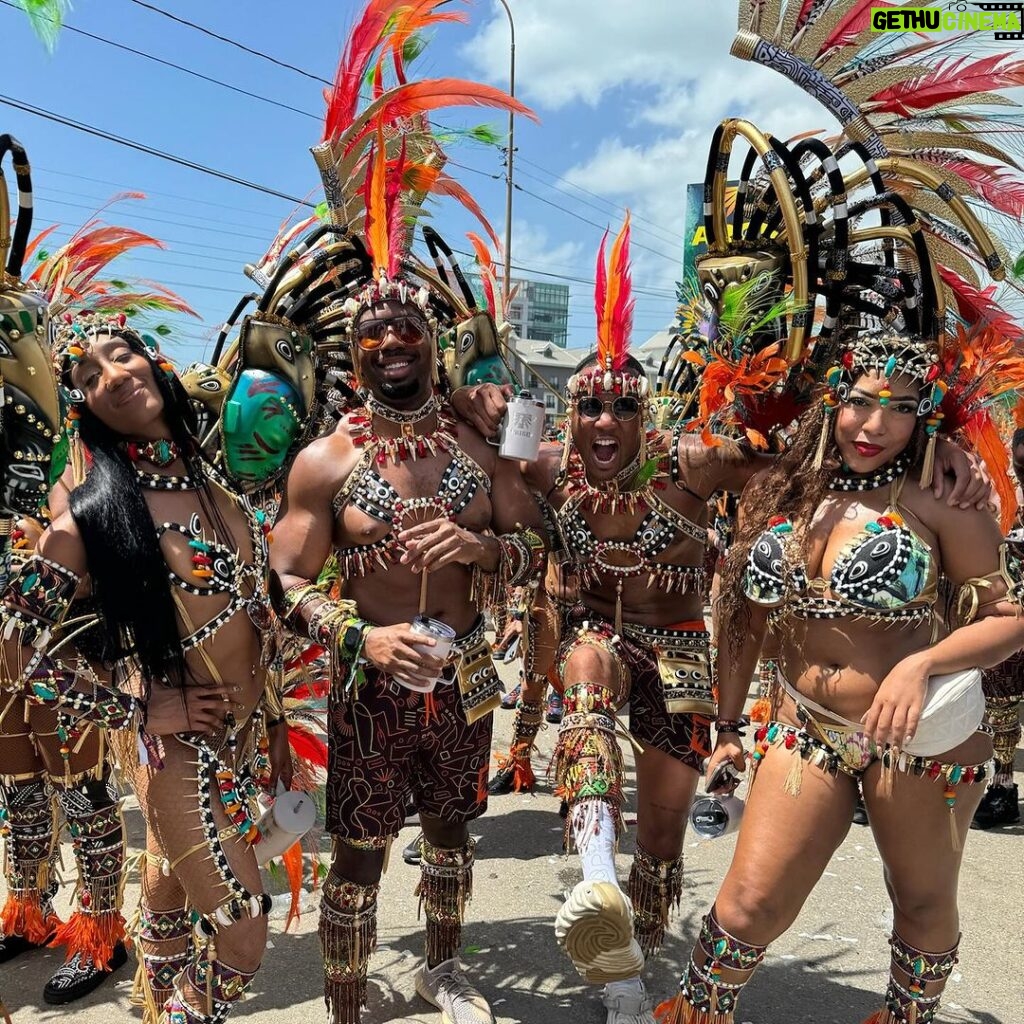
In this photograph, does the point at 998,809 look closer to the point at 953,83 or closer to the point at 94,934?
the point at 953,83

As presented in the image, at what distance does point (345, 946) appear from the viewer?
2.85 metres

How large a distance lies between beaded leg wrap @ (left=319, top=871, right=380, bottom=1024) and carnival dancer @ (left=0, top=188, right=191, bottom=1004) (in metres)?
0.96

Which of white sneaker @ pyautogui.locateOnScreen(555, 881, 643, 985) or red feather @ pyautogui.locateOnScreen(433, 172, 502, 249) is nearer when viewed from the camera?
white sneaker @ pyautogui.locateOnScreen(555, 881, 643, 985)

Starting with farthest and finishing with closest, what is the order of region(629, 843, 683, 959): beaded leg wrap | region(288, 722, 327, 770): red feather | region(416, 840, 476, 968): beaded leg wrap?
region(288, 722, 327, 770): red feather, region(629, 843, 683, 959): beaded leg wrap, region(416, 840, 476, 968): beaded leg wrap

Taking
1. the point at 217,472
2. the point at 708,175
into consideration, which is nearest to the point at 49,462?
the point at 217,472

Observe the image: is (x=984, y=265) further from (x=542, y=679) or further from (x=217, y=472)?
(x=542, y=679)

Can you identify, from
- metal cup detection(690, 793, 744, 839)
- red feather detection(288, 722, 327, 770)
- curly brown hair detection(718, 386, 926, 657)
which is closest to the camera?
curly brown hair detection(718, 386, 926, 657)

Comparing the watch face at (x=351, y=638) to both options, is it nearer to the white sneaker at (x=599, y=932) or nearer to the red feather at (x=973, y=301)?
the white sneaker at (x=599, y=932)

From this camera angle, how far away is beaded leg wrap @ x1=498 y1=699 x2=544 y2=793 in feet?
17.4

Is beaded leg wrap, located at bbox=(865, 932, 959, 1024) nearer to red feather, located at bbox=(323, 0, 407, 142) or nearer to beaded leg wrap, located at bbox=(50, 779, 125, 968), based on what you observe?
beaded leg wrap, located at bbox=(50, 779, 125, 968)

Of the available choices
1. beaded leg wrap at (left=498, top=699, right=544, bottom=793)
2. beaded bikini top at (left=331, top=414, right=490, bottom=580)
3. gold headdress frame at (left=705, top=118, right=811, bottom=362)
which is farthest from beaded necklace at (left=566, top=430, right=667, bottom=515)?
beaded leg wrap at (left=498, top=699, right=544, bottom=793)

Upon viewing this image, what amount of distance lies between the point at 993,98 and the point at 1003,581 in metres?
1.74

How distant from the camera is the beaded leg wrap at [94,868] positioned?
3.23 metres

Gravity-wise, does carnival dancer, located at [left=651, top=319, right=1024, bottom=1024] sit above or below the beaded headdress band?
below
